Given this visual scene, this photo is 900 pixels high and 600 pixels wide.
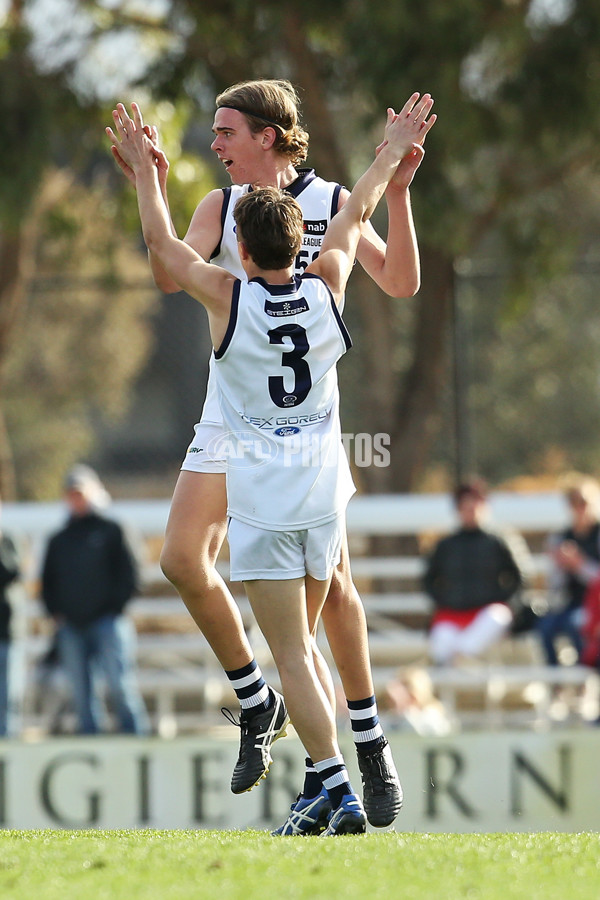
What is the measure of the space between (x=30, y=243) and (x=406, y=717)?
590cm

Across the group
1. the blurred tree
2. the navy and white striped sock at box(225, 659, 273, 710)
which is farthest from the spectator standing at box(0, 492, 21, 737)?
the navy and white striped sock at box(225, 659, 273, 710)

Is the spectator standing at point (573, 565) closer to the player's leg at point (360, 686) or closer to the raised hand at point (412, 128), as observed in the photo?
the player's leg at point (360, 686)

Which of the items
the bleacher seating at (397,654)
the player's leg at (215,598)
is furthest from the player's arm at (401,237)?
the bleacher seating at (397,654)

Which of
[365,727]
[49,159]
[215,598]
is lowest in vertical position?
[365,727]

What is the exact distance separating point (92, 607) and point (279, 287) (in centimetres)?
572

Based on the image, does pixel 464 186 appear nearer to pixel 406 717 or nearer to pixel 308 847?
pixel 406 717

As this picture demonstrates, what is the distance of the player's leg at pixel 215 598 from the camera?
4.38 m

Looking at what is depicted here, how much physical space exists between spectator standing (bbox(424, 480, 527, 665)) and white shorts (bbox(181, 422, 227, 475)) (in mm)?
5261

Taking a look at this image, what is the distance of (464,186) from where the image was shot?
13.3 metres

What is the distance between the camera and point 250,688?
14.9 ft

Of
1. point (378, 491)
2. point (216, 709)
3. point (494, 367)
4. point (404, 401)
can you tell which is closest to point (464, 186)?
point (404, 401)

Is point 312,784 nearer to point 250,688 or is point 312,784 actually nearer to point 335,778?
point 335,778

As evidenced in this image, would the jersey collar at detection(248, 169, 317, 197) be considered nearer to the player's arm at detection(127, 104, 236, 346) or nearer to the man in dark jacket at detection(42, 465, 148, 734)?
the player's arm at detection(127, 104, 236, 346)

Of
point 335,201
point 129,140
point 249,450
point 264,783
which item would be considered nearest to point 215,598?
point 249,450
